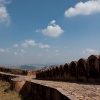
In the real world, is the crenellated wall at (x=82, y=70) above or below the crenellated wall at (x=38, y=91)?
above

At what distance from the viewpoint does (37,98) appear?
11141 mm

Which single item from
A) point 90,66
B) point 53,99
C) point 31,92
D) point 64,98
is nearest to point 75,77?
point 90,66

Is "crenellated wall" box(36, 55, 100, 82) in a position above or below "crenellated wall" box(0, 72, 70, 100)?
above

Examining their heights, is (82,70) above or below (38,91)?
above

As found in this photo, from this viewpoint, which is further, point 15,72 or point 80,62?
point 15,72

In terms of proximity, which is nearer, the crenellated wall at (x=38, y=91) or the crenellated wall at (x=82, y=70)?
the crenellated wall at (x=38, y=91)

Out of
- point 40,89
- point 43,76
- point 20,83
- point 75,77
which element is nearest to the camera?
point 40,89

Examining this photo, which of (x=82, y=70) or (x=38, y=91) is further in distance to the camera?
(x=38, y=91)

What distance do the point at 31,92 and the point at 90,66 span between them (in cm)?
422

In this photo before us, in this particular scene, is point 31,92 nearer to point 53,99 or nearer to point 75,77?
point 75,77

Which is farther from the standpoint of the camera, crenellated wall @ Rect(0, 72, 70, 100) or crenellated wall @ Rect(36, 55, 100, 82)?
crenellated wall @ Rect(36, 55, 100, 82)

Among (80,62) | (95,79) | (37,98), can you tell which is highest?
(80,62)

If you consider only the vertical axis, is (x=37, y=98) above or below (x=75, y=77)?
below

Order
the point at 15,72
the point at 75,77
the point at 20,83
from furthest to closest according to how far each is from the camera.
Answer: the point at 15,72 < the point at 20,83 < the point at 75,77
